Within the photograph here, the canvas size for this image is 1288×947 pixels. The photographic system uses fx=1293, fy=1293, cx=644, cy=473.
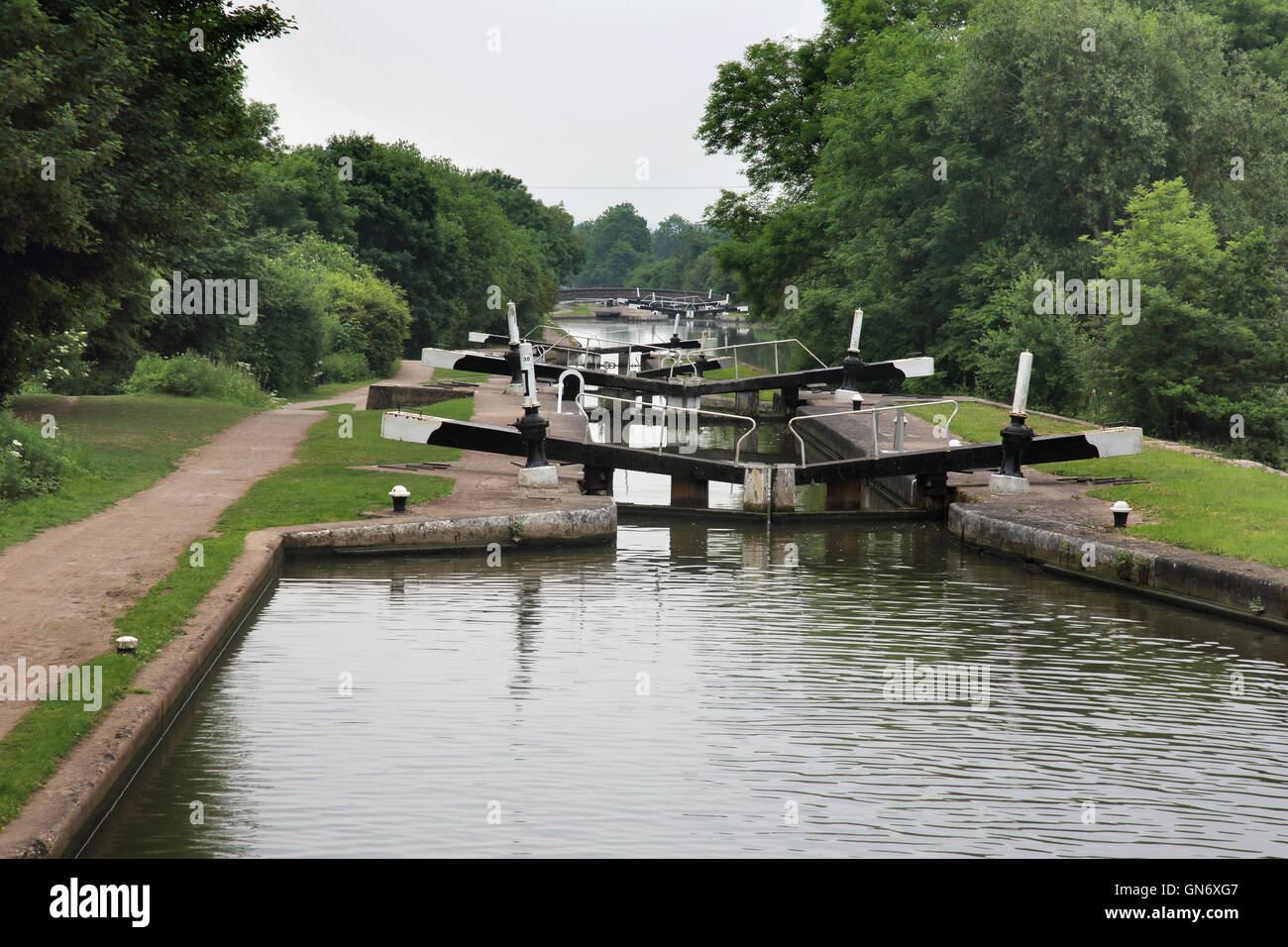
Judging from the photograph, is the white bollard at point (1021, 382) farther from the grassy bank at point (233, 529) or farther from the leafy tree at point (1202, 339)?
the grassy bank at point (233, 529)

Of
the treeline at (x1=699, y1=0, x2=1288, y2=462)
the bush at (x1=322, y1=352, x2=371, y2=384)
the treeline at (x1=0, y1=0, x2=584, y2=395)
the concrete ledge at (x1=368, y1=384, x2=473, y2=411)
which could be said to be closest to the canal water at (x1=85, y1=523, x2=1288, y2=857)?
the treeline at (x1=0, y1=0, x2=584, y2=395)

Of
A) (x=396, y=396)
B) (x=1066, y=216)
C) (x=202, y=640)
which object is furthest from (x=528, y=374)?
(x=1066, y=216)

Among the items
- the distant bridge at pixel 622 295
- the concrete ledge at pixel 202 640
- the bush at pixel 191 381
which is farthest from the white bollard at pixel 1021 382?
the distant bridge at pixel 622 295

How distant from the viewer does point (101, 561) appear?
12.0m

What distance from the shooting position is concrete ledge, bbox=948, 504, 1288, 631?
39.9ft

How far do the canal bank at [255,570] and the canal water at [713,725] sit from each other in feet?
0.78

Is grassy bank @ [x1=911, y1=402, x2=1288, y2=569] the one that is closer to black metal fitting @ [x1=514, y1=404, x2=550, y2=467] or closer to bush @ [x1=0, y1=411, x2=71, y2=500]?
black metal fitting @ [x1=514, y1=404, x2=550, y2=467]

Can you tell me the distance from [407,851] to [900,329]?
3338 cm

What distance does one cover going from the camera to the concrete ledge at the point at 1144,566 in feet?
39.9

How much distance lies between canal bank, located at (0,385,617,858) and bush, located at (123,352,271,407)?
33.0 ft

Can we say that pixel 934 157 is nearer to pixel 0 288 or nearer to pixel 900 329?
pixel 900 329
